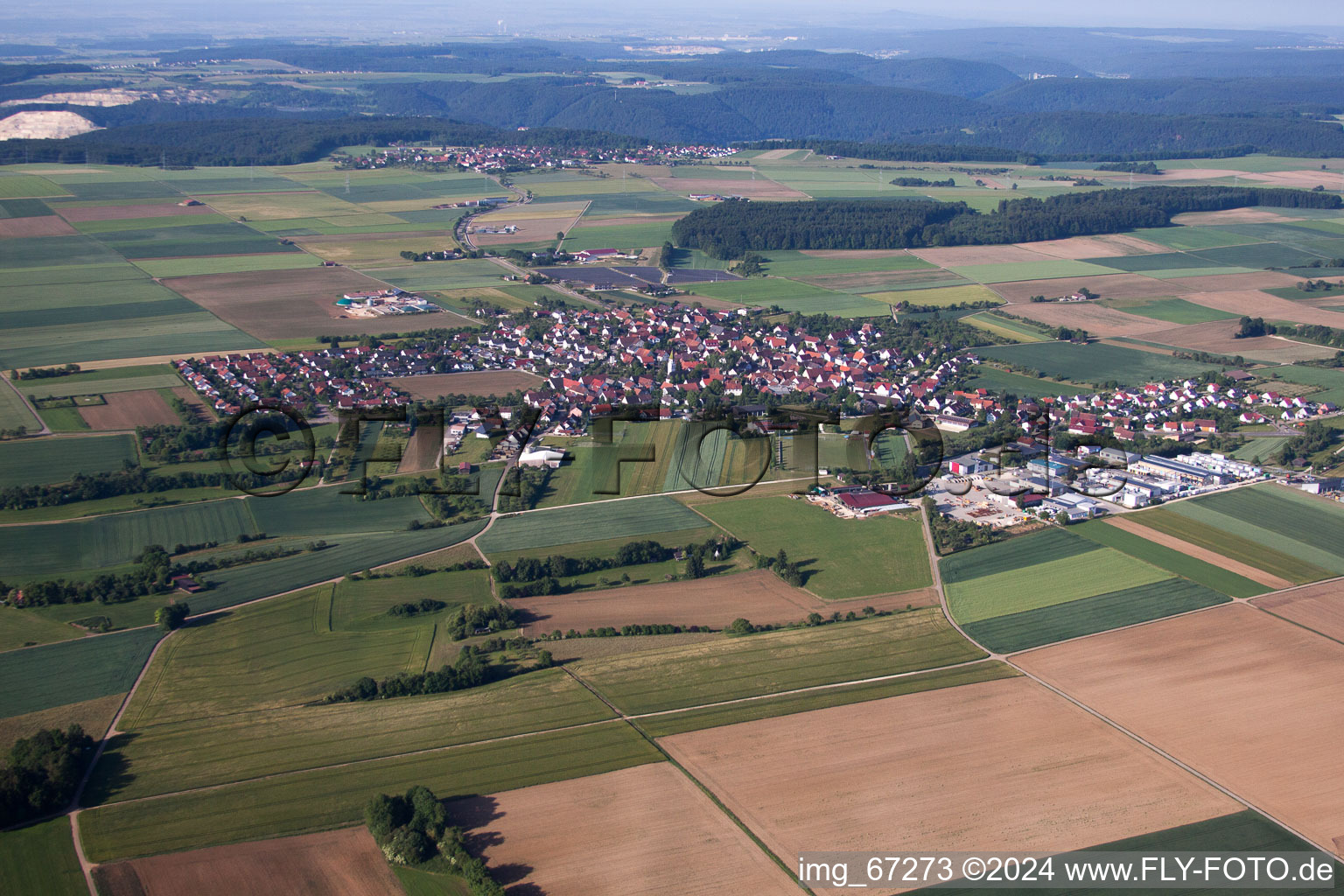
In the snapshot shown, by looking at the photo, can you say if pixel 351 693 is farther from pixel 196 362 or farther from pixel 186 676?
pixel 196 362

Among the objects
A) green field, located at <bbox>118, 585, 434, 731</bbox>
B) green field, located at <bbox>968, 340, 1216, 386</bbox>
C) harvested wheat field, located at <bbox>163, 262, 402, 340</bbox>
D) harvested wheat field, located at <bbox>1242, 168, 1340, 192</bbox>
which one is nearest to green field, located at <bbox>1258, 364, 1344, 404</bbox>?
green field, located at <bbox>968, 340, 1216, 386</bbox>

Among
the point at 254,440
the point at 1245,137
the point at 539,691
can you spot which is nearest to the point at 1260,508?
the point at 539,691

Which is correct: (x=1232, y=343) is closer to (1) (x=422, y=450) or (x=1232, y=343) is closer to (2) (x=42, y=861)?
(1) (x=422, y=450)

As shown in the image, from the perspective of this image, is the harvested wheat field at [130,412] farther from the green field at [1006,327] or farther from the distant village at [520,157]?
the distant village at [520,157]

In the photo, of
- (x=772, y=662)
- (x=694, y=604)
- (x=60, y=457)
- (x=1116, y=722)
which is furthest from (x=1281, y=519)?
(x=60, y=457)

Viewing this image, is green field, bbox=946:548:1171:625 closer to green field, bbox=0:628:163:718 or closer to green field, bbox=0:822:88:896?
green field, bbox=0:628:163:718

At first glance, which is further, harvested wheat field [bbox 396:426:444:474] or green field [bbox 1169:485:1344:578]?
harvested wheat field [bbox 396:426:444:474]
